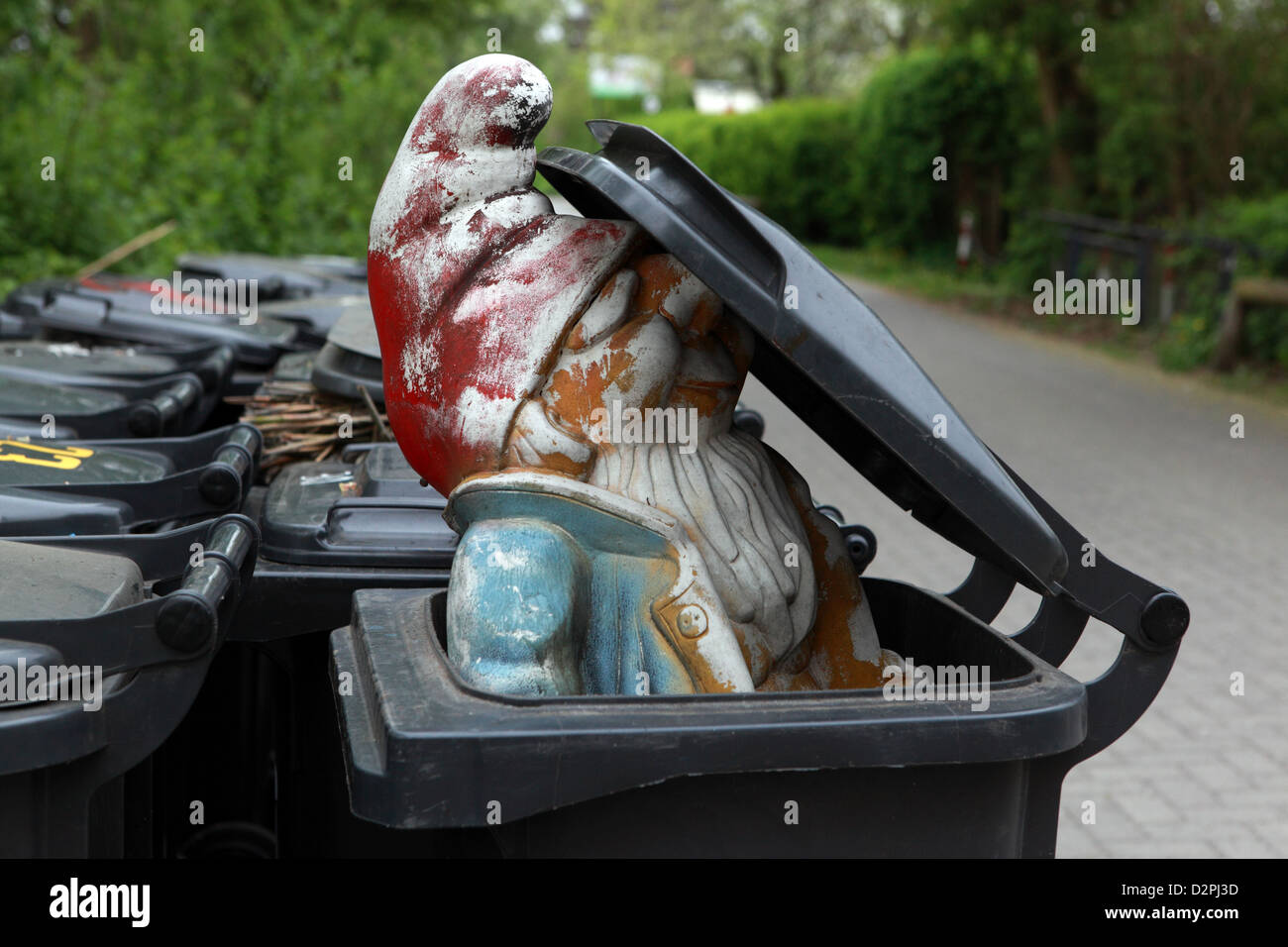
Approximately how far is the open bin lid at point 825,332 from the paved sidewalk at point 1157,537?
2618 millimetres

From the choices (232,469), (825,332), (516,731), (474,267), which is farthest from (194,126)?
(516,731)

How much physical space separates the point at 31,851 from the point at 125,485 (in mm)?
1004

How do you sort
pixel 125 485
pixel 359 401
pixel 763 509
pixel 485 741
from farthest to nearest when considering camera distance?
1. pixel 359 401
2. pixel 125 485
3. pixel 763 509
4. pixel 485 741

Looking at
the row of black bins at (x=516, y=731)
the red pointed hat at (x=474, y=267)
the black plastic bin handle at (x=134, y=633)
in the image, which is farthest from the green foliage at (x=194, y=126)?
the black plastic bin handle at (x=134, y=633)

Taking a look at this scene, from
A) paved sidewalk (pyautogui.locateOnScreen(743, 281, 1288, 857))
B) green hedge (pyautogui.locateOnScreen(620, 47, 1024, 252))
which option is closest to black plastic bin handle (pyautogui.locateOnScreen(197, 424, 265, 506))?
paved sidewalk (pyautogui.locateOnScreen(743, 281, 1288, 857))

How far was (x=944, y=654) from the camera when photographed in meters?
2.40

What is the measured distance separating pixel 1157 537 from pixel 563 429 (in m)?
6.36

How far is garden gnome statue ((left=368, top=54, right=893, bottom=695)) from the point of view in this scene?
77.9 inches

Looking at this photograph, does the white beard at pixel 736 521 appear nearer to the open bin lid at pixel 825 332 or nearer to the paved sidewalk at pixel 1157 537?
the open bin lid at pixel 825 332

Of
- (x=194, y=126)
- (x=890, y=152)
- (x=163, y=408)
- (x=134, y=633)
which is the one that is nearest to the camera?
(x=134, y=633)

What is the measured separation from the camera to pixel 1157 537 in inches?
304

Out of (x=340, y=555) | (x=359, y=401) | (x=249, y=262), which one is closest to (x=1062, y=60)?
(x=249, y=262)

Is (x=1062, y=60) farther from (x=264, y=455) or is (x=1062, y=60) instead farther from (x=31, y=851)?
(x=31, y=851)

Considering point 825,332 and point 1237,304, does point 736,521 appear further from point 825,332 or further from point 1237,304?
point 1237,304
